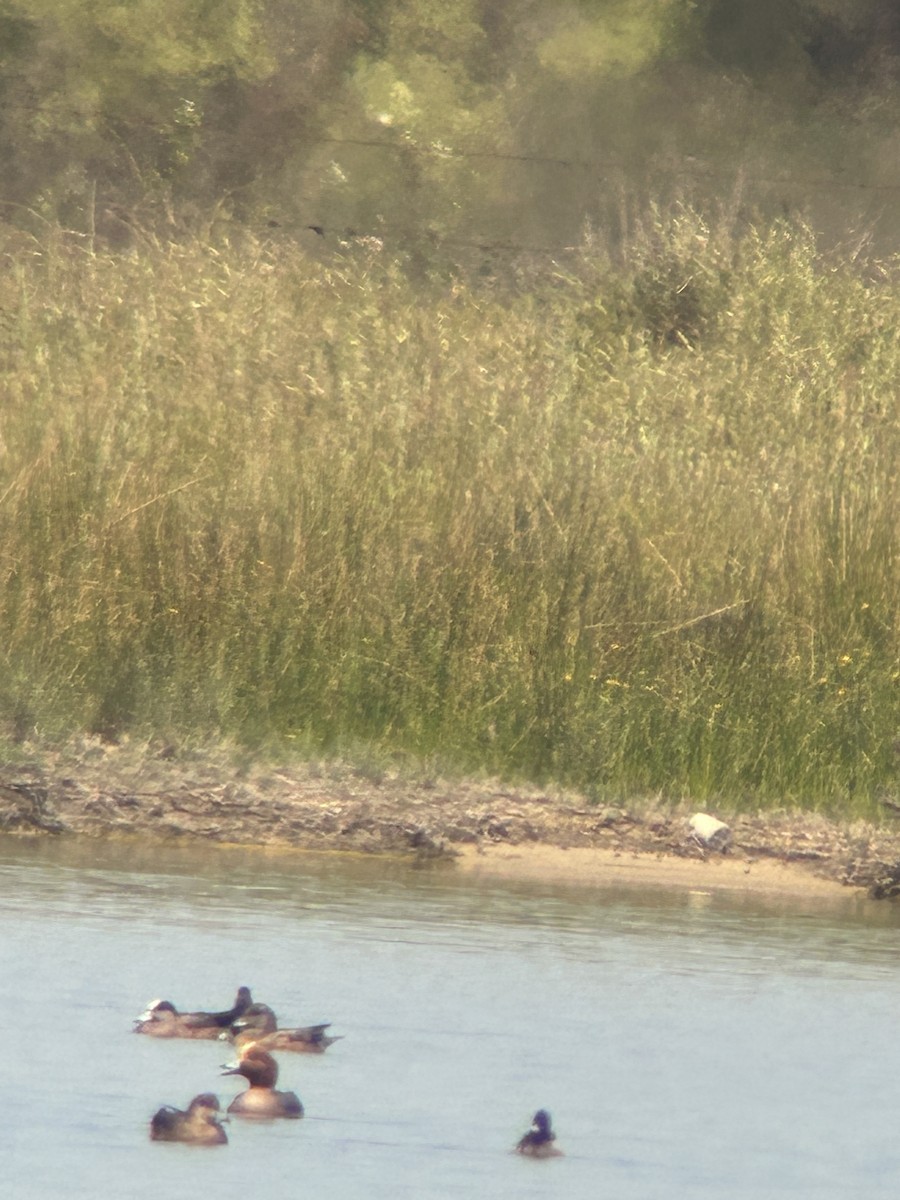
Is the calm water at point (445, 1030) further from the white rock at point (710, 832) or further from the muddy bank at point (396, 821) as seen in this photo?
the white rock at point (710, 832)

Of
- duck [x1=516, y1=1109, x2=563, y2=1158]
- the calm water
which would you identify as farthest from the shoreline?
duck [x1=516, y1=1109, x2=563, y2=1158]

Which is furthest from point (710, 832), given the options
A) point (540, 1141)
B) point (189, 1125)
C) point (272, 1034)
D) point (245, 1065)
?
point (189, 1125)

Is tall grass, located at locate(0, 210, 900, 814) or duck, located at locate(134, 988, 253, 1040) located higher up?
tall grass, located at locate(0, 210, 900, 814)

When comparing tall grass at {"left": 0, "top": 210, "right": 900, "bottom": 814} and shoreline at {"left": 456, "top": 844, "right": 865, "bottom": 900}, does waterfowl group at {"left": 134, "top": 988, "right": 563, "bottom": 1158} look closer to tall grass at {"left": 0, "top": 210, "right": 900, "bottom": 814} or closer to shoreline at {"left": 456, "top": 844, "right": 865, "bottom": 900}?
shoreline at {"left": 456, "top": 844, "right": 865, "bottom": 900}

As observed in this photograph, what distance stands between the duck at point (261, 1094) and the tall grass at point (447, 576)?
3.49 m

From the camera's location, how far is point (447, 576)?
9.61 metres

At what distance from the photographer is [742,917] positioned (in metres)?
7.71

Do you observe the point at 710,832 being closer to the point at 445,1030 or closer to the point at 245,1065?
the point at 445,1030

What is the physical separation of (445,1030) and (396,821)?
7.89ft

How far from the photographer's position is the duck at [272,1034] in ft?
18.6

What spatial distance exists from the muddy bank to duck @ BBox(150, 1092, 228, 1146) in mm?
3213

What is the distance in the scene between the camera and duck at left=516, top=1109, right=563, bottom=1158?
5.00 meters

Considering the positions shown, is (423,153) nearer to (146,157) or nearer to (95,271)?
(146,157)

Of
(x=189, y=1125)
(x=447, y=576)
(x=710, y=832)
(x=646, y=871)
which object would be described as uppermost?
(x=447, y=576)
